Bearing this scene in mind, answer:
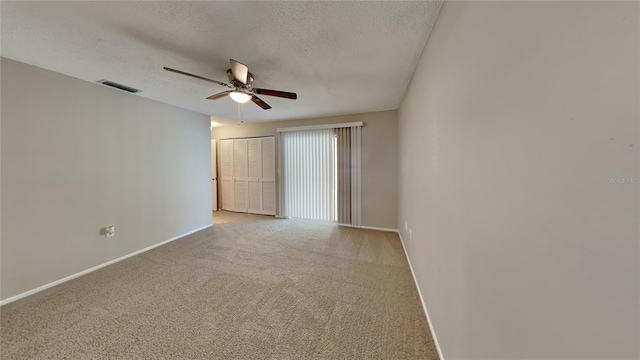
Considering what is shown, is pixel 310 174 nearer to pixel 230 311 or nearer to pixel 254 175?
pixel 254 175

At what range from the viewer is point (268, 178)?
5156 mm

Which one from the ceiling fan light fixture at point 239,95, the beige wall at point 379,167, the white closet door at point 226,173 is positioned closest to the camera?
the ceiling fan light fixture at point 239,95

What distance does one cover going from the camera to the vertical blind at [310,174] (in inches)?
178

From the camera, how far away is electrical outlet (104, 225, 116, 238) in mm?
2773

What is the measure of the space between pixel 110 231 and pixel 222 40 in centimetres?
292

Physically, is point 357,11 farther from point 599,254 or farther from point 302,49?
point 599,254

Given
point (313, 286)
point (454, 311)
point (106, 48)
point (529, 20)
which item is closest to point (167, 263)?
point (313, 286)

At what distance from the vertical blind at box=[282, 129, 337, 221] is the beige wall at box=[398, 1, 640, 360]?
11.2 feet

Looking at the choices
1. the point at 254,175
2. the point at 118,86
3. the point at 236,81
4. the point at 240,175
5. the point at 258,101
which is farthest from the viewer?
the point at 240,175

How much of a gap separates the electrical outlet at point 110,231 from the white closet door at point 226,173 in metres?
2.80

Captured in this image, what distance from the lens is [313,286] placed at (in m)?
2.24

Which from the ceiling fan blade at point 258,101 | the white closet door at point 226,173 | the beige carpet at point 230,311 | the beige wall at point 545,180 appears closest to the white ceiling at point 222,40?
the ceiling fan blade at point 258,101

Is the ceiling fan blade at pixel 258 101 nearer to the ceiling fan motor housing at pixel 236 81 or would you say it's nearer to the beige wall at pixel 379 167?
the ceiling fan motor housing at pixel 236 81

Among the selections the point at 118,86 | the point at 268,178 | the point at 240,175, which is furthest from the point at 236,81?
the point at 240,175
